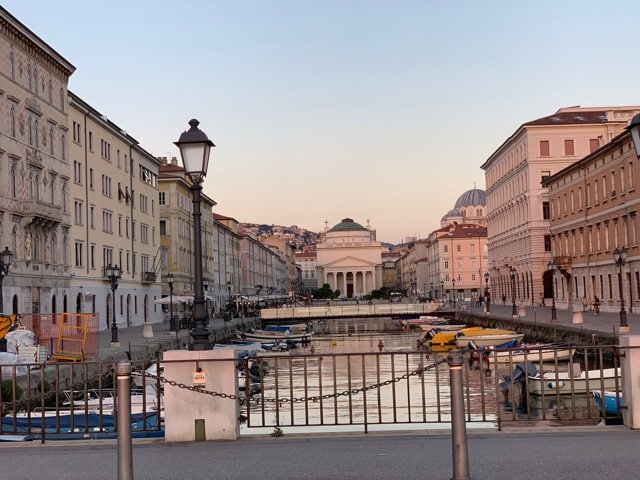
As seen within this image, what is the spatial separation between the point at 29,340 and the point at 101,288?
3505 cm

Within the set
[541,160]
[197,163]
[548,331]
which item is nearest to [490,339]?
[548,331]

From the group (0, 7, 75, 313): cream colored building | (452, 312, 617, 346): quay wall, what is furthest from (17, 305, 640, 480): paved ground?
(0, 7, 75, 313): cream colored building

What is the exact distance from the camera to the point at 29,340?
3061 centimetres

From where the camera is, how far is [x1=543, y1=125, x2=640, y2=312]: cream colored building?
57969 mm

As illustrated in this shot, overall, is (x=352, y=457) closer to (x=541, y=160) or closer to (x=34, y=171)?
(x=34, y=171)

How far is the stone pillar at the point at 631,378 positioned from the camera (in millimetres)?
12184

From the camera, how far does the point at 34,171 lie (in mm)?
51062

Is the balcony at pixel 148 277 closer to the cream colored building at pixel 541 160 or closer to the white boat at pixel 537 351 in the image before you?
the cream colored building at pixel 541 160

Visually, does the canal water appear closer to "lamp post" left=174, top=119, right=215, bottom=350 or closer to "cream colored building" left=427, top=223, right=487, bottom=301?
"lamp post" left=174, top=119, right=215, bottom=350

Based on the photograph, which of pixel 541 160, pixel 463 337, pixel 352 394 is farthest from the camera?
pixel 541 160

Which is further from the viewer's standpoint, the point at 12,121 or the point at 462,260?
the point at 462,260

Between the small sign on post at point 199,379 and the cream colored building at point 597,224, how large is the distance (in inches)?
1908

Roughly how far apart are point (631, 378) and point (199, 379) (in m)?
5.99

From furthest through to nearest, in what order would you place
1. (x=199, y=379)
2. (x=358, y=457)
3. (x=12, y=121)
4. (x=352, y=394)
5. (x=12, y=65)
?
(x=12, y=65) < (x=12, y=121) < (x=352, y=394) < (x=199, y=379) < (x=358, y=457)
